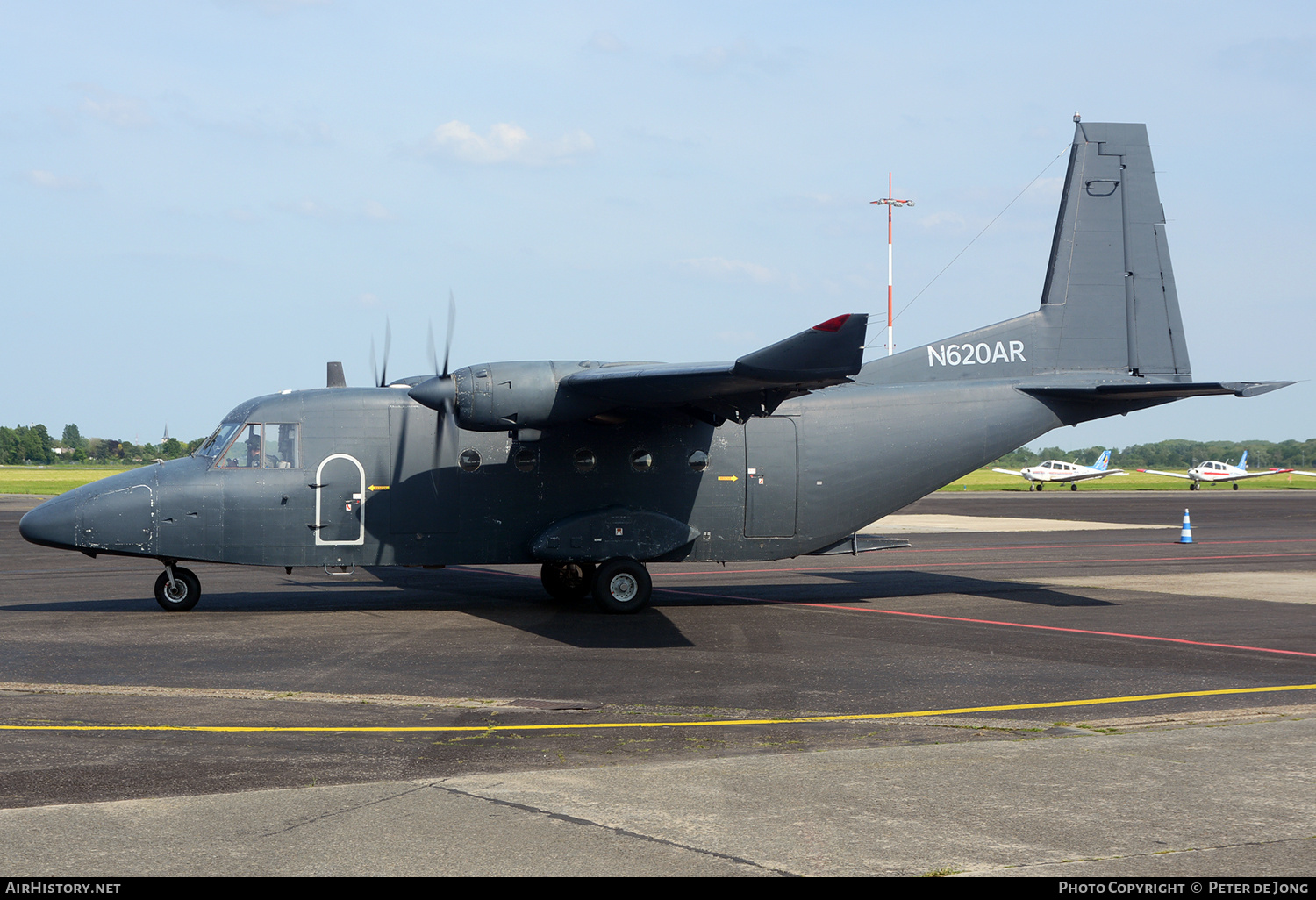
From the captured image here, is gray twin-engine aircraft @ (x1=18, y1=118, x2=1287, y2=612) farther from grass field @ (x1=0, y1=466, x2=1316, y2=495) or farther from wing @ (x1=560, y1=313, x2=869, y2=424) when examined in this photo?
grass field @ (x1=0, y1=466, x2=1316, y2=495)

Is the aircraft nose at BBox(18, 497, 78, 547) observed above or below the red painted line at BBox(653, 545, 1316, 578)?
above

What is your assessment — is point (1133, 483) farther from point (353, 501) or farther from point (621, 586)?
point (353, 501)

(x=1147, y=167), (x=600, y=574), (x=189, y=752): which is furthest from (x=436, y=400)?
(x=1147, y=167)

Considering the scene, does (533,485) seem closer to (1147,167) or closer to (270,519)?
(270,519)

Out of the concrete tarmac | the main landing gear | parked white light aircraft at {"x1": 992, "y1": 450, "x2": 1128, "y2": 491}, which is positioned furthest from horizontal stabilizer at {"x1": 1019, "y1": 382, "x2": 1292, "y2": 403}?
parked white light aircraft at {"x1": 992, "y1": 450, "x2": 1128, "y2": 491}

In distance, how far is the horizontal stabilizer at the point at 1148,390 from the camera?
17172 millimetres

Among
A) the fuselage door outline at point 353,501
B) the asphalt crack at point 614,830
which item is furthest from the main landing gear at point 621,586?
the asphalt crack at point 614,830

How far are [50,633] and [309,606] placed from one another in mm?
4072

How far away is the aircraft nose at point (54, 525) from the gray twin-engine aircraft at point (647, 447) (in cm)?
3

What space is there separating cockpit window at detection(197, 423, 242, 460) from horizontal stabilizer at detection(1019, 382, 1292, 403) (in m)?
12.7

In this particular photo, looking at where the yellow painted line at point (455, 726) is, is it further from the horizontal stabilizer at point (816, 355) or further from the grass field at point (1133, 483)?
the grass field at point (1133, 483)

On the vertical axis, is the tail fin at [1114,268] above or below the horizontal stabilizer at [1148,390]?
above

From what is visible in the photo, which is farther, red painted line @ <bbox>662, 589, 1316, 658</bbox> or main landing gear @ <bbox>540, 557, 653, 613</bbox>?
main landing gear @ <bbox>540, 557, 653, 613</bbox>

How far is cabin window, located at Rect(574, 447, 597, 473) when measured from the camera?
55.5 feet
